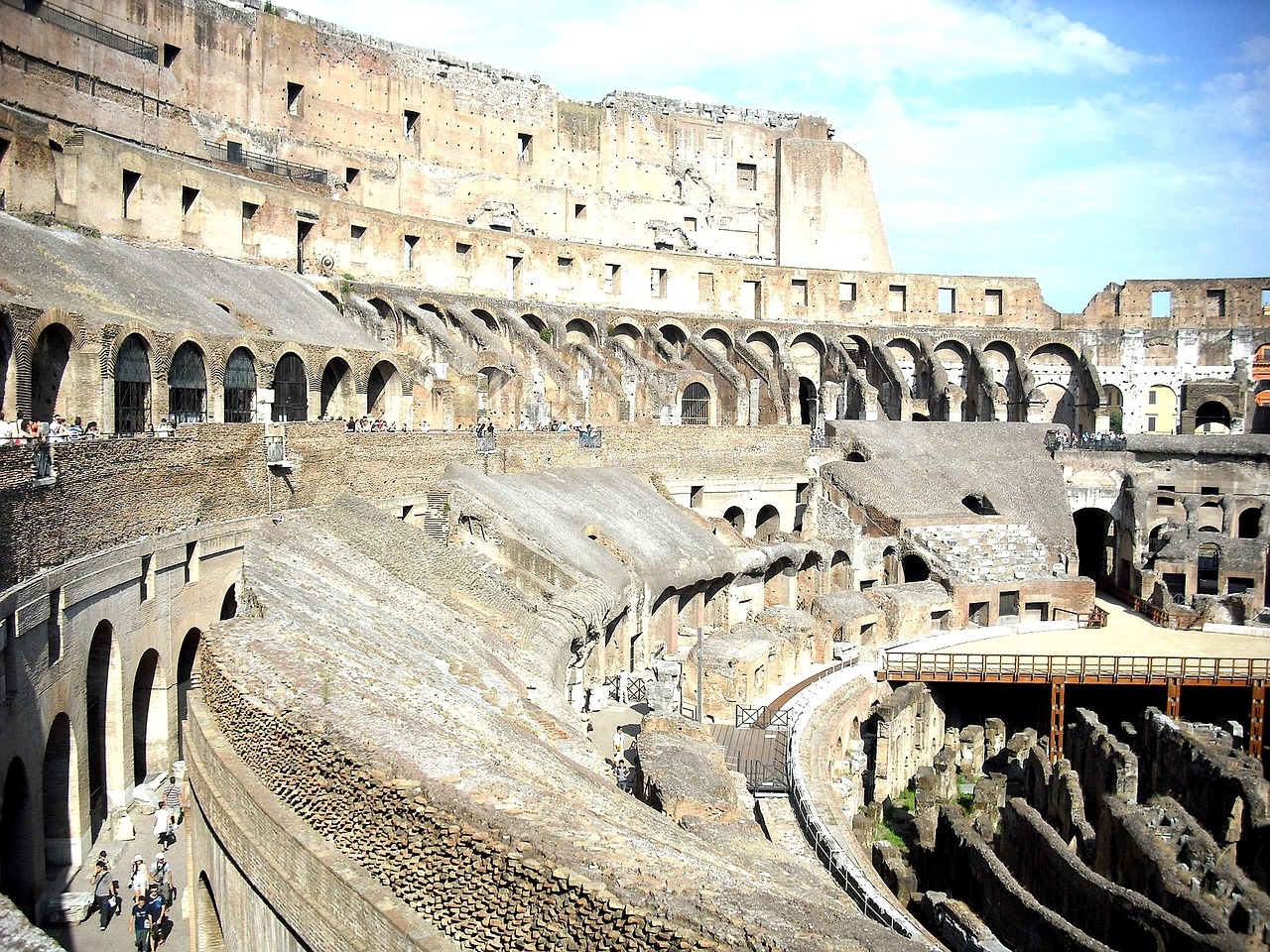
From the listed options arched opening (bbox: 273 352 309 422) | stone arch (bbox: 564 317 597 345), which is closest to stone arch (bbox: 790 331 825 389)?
stone arch (bbox: 564 317 597 345)

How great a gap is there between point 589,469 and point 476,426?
11.0 ft

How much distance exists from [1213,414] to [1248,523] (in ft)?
29.8

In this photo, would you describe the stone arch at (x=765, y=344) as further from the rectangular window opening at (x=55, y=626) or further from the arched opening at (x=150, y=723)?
the rectangular window opening at (x=55, y=626)

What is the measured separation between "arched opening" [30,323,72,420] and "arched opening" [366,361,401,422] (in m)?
11.0

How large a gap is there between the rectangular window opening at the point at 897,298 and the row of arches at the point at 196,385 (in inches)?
979

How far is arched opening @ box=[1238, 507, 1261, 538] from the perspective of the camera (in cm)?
3831

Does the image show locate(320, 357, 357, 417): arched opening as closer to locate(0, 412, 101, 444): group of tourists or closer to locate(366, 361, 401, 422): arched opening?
locate(366, 361, 401, 422): arched opening

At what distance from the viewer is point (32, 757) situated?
12.7 meters

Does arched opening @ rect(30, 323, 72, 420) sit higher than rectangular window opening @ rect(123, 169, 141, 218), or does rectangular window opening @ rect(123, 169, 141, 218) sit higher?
rectangular window opening @ rect(123, 169, 141, 218)

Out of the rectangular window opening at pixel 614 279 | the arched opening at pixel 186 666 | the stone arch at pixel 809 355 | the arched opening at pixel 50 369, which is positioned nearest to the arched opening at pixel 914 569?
the stone arch at pixel 809 355

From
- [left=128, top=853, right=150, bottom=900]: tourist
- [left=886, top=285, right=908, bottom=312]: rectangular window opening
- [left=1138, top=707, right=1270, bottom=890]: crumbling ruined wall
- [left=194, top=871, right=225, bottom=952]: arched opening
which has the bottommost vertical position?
[left=1138, top=707, right=1270, bottom=890]: crumbling ruined wall

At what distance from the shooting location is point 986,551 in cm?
3378

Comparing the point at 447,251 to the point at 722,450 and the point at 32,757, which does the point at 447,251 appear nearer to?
the point at 722,450

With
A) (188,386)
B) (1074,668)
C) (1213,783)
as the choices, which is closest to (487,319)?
(188,386)
